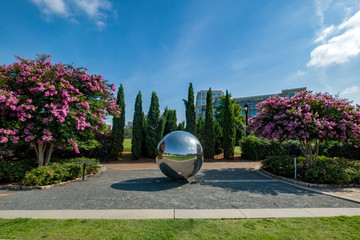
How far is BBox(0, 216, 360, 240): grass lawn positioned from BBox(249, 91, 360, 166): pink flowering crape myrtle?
16.9ft

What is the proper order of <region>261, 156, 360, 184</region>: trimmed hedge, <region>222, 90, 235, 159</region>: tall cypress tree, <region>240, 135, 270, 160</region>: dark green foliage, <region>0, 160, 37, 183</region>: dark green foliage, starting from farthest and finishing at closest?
<region>222, 90, 235, 159</region>: tall cypress tree < <region>240, 135, 270, 160</region>: dark green foliage < <region>0, 160, 37, 183</region>: dark green foliage < <region>261, 156, 360, 184</region>: trimmed hedge

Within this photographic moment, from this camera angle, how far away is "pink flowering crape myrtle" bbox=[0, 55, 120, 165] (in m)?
7.96

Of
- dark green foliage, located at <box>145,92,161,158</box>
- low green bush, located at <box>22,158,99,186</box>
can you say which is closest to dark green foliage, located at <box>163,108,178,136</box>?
dark green foliage, located at <box>145,92,161,158</box>

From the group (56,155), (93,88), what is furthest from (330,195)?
(56,155)

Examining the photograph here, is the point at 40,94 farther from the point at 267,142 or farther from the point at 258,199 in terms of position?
the point at 267,142

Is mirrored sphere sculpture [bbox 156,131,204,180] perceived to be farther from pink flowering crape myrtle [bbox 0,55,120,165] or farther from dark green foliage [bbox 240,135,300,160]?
dark green foliage [bbox 240,135,300,160]

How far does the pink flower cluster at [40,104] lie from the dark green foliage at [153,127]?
29.7 ft

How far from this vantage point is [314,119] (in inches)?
334

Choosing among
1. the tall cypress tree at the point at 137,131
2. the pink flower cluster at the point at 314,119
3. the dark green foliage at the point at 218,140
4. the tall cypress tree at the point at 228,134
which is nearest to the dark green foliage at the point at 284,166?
the pink flower cluster at the point at 314,119

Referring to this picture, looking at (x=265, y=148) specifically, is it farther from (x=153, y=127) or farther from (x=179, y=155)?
(x=179, y=155)

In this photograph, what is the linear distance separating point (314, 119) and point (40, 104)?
13.1 m

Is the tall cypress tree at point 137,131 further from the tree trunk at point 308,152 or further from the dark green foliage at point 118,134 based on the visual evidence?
the tree trunk at point 308,152

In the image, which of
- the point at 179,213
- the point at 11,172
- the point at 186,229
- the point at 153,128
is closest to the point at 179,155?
the point at 179,213

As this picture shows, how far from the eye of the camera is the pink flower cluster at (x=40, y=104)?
26.1ft
